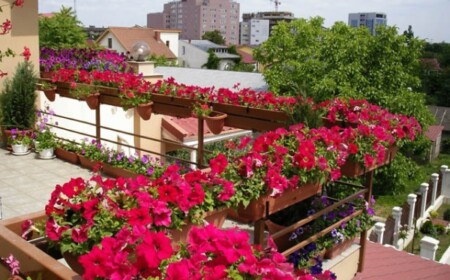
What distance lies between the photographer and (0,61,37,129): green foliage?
673cm

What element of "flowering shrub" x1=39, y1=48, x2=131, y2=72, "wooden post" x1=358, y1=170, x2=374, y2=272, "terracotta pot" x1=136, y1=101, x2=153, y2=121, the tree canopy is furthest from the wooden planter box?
the tree canopy

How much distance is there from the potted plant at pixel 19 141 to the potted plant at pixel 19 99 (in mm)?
95

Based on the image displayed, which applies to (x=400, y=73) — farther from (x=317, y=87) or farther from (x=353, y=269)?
(x=353, y=269)

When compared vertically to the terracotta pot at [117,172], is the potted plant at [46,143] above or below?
above

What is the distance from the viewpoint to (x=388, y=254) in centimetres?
630

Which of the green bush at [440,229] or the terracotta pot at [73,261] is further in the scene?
the green bush at [440,229]

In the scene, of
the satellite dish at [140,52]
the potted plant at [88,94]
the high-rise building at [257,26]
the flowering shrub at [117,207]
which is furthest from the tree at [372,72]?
the high-rise building at [257,26]

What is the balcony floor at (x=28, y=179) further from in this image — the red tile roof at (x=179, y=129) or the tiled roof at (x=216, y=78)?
the tiled roof at (x=216, y=78)

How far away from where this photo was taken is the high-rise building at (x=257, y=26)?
127m

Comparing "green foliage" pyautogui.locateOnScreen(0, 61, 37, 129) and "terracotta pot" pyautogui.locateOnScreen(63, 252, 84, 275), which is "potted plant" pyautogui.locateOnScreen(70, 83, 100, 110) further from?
"terracotta pot" pyautogui.locateOnScreen(63, 252, 84, 275)

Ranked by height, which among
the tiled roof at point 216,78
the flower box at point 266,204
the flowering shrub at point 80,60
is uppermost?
the flowering shrub at point 80,60

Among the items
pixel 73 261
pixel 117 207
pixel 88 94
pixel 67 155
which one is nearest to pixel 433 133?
pixel 67 155

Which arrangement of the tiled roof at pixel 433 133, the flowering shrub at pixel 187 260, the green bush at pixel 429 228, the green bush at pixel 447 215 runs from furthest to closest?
the tiled roof at pixel 433 133, the green bush at pixel 447 215, the green bush at pixel 429 228, the flowering shrub at pixel 187 260

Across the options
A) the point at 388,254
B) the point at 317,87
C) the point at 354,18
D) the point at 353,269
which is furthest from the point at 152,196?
the point at 354,18
